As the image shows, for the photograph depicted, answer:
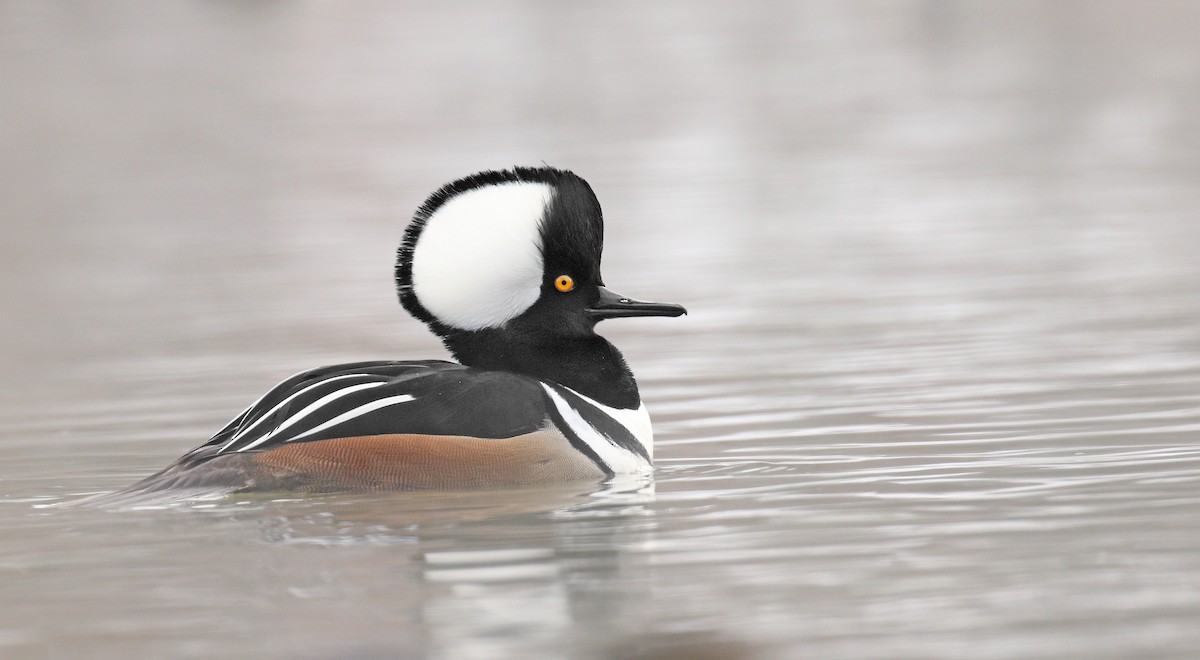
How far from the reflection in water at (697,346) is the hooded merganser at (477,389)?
129 mm

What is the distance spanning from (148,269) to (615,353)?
8165mm

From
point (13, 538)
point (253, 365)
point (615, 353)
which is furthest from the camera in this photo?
point (253, 365)

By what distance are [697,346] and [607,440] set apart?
3.40 metres

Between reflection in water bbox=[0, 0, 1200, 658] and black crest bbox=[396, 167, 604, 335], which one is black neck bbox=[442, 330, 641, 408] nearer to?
black crest bbox=[396, 167, 604, 335]

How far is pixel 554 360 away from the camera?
6.76m

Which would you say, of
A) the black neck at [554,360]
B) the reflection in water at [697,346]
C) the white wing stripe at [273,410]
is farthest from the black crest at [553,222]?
the reflection in water at [697,346]

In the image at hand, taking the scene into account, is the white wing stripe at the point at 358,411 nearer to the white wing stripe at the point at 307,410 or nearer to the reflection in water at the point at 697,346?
the white wing stripe at the point at 307,410

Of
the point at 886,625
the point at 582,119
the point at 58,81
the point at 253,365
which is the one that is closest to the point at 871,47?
the point at 582,119

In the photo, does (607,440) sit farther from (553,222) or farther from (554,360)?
(553,222)

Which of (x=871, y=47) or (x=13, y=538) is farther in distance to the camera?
(x=871, y=47)

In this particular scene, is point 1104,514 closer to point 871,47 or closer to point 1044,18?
point 871,47

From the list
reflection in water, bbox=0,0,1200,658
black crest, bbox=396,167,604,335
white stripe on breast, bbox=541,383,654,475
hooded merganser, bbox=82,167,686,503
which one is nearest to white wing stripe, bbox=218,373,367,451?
hooded merganser, bbox=82,167,686,503

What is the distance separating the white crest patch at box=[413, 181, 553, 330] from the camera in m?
6.38

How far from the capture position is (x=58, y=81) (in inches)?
1075
